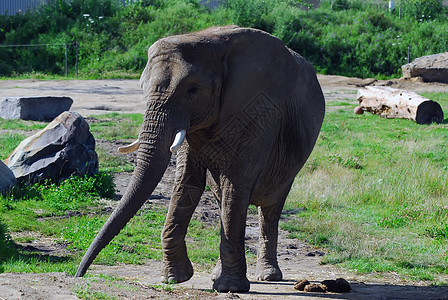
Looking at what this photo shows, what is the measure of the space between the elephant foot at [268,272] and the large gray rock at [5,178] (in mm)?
4413

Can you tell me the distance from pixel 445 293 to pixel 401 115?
1326 cm

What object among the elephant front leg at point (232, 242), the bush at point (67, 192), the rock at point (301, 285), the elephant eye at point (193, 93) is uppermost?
the elephant eye at point (193, 93)

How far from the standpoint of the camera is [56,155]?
11.1 meters

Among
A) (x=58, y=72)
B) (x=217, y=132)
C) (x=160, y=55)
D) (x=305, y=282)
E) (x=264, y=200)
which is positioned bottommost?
(x=58, y=72)

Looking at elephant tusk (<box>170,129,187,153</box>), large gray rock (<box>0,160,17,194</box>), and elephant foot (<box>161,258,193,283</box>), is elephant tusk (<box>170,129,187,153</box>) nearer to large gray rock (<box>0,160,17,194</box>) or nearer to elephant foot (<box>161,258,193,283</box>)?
elephant foot (<box>161,258,193,283</box>)

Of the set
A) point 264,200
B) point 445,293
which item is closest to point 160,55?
point 264,200

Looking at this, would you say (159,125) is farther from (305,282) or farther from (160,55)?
(305,282)

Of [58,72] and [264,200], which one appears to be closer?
[264,200]

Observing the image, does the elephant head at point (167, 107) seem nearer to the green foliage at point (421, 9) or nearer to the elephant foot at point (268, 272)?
the elephant foot at point (268, 272)

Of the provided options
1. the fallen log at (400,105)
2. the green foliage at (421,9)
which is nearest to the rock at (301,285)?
the fallen log at (400,105)

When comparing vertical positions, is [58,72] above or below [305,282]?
below

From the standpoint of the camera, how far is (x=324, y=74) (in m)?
32.7

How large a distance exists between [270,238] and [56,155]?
4.55 meters

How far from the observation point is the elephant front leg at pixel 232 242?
650cm
